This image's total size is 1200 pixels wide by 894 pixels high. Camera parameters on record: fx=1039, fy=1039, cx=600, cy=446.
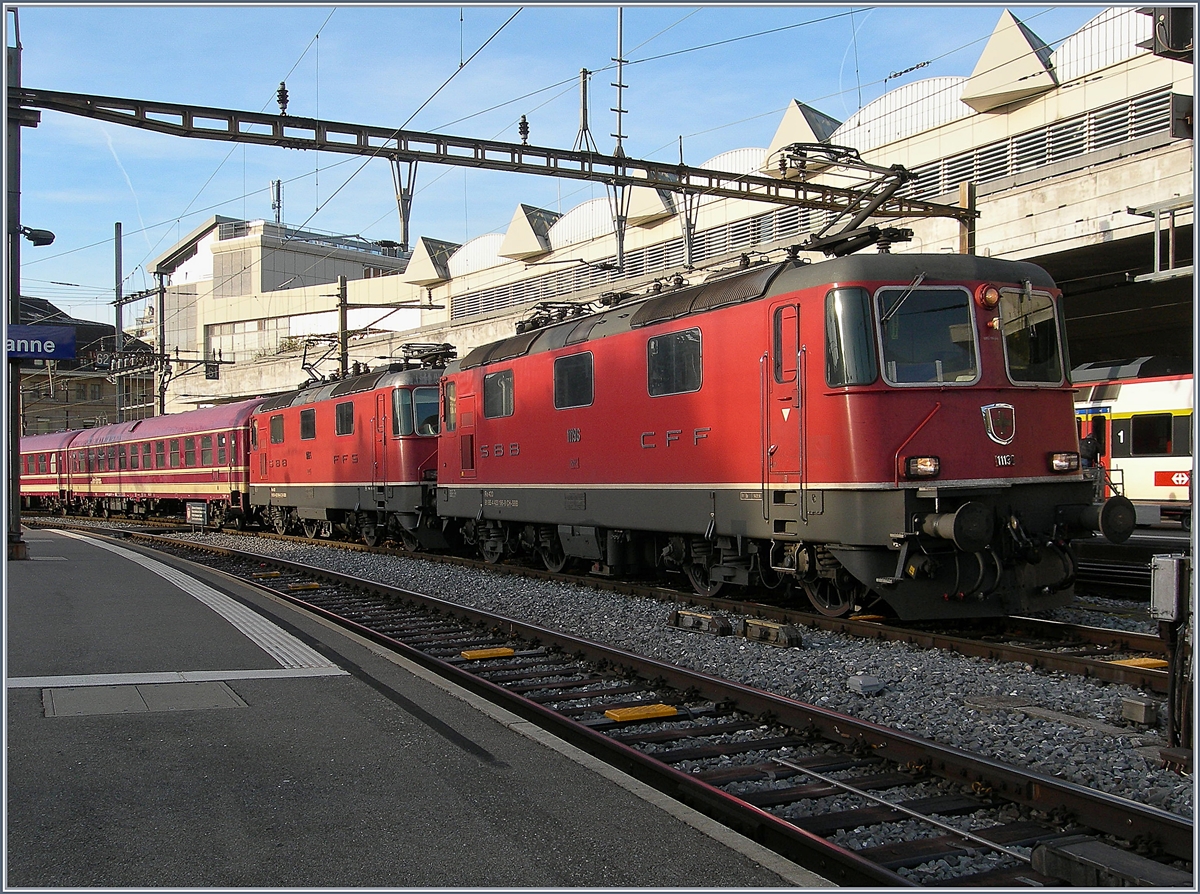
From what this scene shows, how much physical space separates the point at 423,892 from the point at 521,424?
38.1 ft

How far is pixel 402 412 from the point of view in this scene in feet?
64.3

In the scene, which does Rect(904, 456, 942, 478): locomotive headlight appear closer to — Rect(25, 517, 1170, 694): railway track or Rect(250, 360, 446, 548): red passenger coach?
Rect(25, 517, 1170, 694): railway track

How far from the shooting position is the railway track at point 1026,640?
25.5 ft

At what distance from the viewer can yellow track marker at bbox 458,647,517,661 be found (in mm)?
8969

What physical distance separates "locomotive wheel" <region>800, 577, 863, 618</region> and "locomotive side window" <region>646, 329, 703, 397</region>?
250cm

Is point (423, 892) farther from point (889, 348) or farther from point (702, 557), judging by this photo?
point (702, 557)

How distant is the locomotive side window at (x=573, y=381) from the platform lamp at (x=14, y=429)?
9553 millimetres

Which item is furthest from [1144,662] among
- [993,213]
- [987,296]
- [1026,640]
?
[993,213]

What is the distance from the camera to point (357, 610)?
484 inches

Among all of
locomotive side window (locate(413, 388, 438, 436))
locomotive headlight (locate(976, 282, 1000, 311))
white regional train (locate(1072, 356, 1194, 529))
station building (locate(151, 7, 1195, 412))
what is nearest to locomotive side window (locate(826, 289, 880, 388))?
locomotive headlight (locate(976, 282, 1000, 311))

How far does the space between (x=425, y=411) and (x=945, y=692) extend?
45.2ft

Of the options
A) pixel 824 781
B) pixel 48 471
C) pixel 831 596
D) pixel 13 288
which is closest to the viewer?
pixel 824 781

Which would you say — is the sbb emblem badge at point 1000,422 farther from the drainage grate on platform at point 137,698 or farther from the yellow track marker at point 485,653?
the drainage grate on platform at point 137,698

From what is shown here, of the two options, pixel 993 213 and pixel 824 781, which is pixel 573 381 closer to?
pixel 824 781
